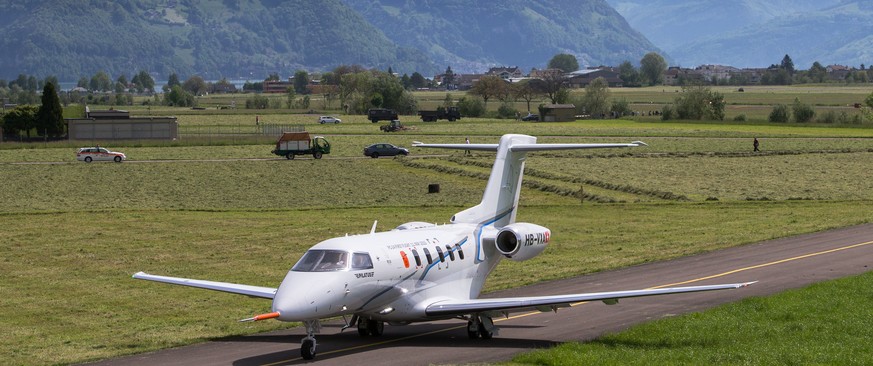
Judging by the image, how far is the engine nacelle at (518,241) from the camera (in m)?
31.9

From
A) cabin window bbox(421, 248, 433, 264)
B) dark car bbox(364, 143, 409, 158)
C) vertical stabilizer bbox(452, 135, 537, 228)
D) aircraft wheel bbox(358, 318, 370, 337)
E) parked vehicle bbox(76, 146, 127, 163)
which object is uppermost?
vertical stabilizer bbox(452, 135, 537, 228)

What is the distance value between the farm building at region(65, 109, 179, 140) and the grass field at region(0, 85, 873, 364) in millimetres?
7056

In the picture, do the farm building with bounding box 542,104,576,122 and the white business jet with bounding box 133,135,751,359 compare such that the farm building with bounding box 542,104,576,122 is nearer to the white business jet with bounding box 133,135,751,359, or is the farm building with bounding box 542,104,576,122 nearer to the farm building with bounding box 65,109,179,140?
the farm building with bounding box 65,109,179,140

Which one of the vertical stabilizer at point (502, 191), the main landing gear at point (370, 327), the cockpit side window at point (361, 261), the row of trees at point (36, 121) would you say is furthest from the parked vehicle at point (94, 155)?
the cockpit side window at point (361, 261)

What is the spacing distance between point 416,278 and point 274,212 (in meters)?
37.1

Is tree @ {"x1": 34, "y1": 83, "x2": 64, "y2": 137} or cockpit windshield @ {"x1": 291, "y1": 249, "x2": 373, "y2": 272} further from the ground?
cockpit windshield @ {"x1": 291, "y1": 249, "x2": 373, "y2": 272}

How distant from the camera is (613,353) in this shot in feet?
90.1

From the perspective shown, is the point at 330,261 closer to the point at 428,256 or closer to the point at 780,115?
the point at 428,256

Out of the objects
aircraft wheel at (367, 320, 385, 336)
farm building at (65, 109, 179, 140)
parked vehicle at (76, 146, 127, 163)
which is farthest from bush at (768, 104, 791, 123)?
aircraft wheel at (367, 320, 385, 336)

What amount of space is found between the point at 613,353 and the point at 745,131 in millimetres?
124448

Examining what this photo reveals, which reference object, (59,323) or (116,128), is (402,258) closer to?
(59,323)

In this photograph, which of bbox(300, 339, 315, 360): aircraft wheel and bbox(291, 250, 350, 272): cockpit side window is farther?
bbox(291, 250, 350, 272): cockpit side window

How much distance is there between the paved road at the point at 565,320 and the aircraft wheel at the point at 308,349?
250 millimetres

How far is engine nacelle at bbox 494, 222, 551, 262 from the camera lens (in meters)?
31.9
